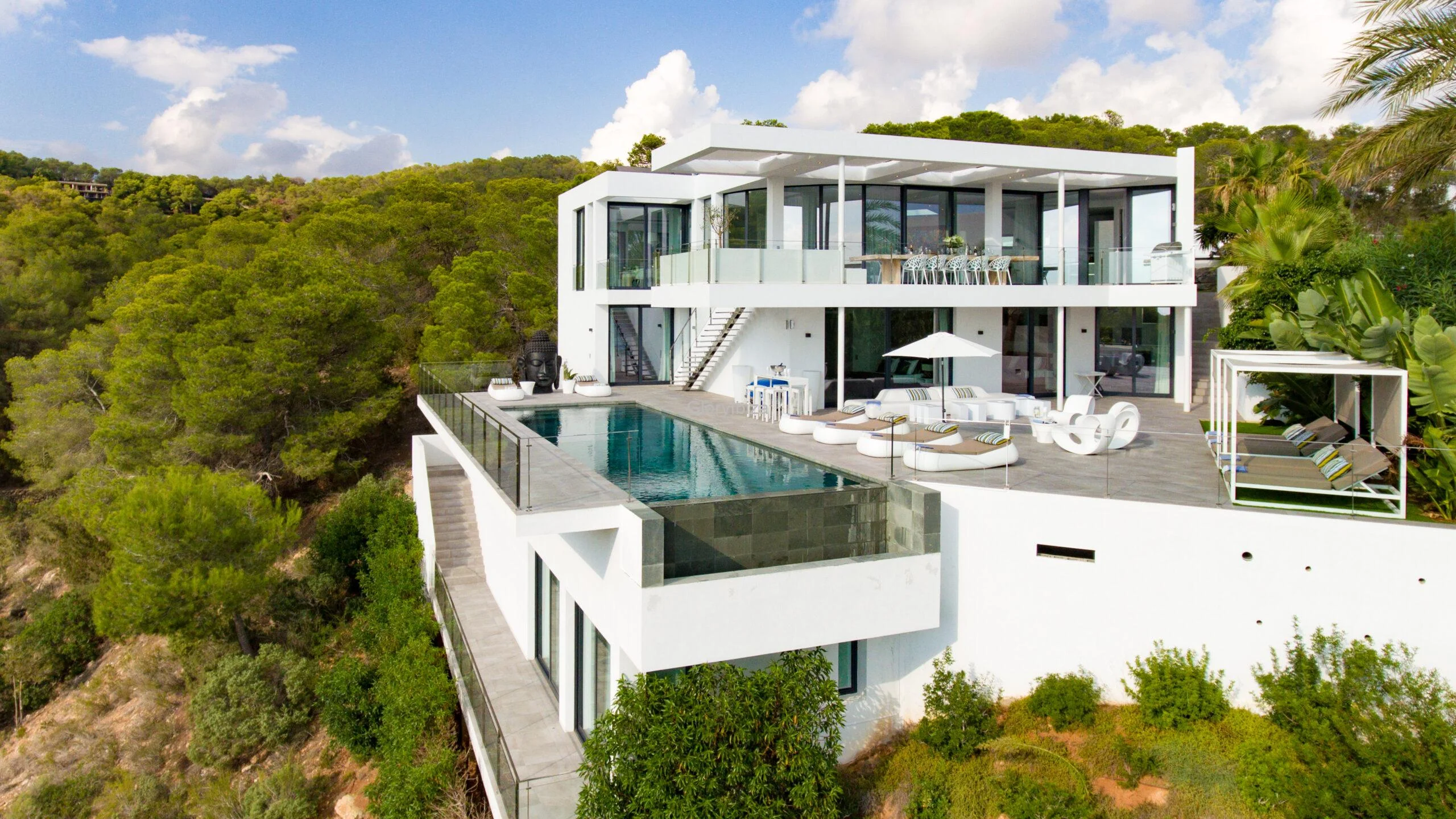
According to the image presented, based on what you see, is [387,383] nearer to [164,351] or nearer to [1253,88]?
[164,351]

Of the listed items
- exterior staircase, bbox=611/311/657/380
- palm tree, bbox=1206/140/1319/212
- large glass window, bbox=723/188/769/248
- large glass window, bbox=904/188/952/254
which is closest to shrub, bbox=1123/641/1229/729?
large glass window, bbox=904/188/952/254

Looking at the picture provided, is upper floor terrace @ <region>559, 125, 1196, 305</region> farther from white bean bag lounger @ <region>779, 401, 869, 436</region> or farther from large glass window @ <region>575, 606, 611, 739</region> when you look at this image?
large glass window @ <region>575, 606, 611, 739</region>

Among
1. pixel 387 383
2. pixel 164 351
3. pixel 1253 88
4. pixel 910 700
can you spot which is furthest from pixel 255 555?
pixel 1253 88

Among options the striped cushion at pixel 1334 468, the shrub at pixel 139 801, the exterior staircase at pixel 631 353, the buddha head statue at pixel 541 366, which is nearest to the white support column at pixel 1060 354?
the striped cushion at pixel 1334 468

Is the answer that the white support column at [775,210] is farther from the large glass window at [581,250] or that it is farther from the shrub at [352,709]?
the shrub at [352,709]

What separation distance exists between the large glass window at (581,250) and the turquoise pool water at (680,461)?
9538mm

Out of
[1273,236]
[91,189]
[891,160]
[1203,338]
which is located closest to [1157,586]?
[1273,236]

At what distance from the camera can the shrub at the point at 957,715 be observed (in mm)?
10414

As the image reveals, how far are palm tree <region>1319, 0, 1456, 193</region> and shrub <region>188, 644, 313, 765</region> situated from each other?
2040cm

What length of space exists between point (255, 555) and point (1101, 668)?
18124mm

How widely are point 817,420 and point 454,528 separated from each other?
353 inches

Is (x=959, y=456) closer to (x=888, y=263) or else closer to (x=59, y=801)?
(x=888, y=263)

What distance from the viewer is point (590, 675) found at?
11859mm

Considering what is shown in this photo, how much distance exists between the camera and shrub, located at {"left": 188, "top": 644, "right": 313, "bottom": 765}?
1833 centimetres
